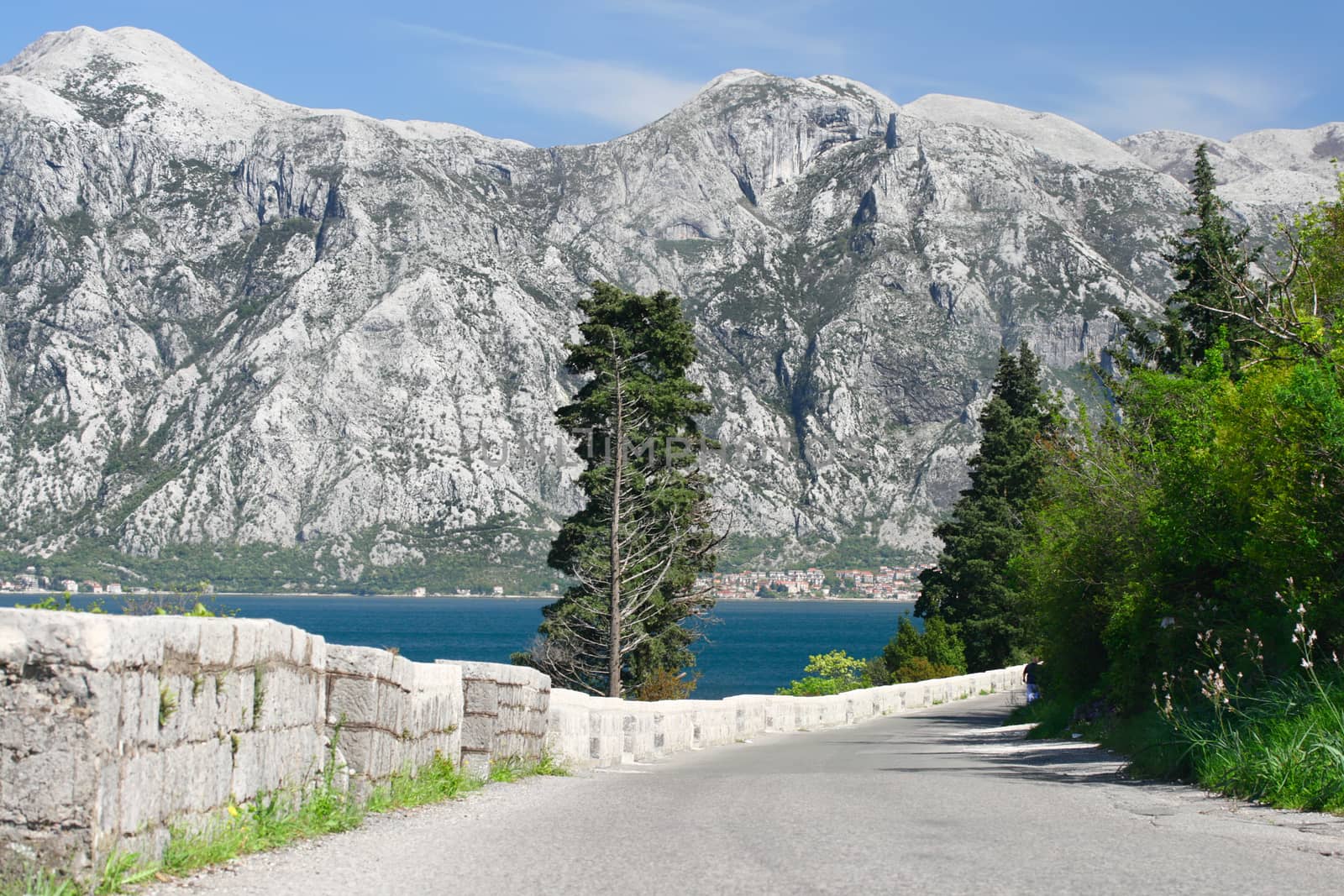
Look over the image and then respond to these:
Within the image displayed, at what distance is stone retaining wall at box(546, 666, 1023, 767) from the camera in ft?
61.9

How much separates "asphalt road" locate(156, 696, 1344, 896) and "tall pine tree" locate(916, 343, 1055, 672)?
46896mm

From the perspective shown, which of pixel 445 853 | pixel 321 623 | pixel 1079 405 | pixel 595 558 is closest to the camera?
pixel 445 853

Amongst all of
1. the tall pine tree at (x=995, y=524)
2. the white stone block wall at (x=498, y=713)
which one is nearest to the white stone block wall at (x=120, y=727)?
the white stone block wall at (x=498, y=713)

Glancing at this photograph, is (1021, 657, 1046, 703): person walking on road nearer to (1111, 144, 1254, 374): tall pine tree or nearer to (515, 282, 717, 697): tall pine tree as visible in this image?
(515, 282, 717, 697): tall pine tree

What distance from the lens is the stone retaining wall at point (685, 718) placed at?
742 inches

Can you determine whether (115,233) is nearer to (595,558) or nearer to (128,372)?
(128,372)

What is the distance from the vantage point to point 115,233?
651ft

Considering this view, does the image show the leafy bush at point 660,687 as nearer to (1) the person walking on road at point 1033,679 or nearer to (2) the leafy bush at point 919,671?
(1) the person walking on road at point 1033,679

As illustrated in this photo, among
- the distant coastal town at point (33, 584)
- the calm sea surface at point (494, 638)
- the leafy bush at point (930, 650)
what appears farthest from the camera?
the distant coastal town at point (33, 584)

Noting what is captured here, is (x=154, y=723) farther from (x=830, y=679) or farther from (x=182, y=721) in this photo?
(x=830, y=679)

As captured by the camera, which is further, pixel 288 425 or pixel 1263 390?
pixel 288 425

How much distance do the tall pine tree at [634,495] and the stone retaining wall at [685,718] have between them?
281 inches

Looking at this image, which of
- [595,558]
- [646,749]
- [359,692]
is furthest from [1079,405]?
[359,692]

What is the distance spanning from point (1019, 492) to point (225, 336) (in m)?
144
